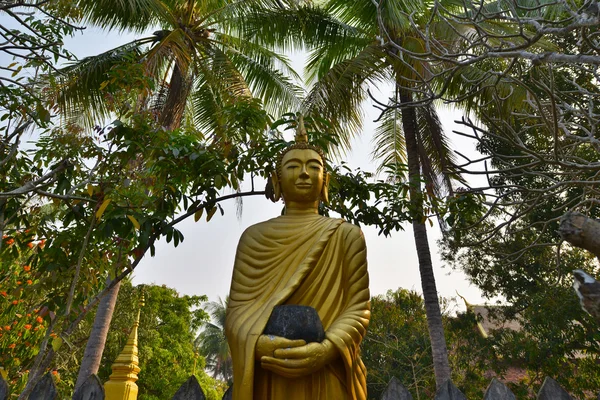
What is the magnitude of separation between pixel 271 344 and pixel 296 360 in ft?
0.55

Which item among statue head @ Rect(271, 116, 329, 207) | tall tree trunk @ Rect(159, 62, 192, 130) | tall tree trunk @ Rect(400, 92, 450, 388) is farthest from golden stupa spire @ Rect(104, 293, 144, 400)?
tall tree trunk @ Rect(159, 62, 192, 130)

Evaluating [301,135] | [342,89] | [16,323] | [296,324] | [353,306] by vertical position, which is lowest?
[296,324]

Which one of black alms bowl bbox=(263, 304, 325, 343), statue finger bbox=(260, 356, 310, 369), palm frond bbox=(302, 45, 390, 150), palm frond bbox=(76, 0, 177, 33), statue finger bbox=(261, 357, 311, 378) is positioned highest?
palm frond bbox=(76, 0, 177, 33)

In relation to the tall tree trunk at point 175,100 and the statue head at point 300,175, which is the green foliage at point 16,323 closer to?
the tall tree trunk at point 175,100

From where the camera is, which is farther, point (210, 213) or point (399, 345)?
point (399, 345)

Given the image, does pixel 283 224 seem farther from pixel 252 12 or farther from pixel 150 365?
pixel 150 365

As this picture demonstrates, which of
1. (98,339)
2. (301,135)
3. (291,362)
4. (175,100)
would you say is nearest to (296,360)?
(291,362)

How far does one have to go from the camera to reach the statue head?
3684 millimetres

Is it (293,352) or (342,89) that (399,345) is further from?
(293,352)

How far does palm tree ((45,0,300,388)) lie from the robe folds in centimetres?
521

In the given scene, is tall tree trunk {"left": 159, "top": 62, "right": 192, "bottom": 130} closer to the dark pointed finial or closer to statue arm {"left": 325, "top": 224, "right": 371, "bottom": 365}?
the dark pointed finial

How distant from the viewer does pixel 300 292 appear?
10.6ft

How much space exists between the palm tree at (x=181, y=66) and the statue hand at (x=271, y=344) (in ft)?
19.0

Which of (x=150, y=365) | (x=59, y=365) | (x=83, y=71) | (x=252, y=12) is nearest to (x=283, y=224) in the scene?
(x=83, y=71)
